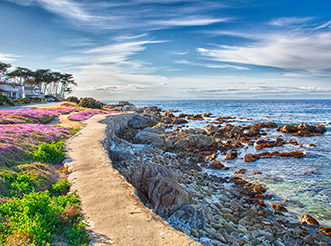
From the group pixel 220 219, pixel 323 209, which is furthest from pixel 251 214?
pixel 323 209

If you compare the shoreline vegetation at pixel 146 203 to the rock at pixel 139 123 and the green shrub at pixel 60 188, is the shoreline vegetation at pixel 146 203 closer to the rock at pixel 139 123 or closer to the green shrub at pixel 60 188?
the green shrub at pixel 60 188

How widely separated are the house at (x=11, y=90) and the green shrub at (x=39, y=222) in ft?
223

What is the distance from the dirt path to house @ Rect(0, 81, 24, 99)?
6632 centimetres

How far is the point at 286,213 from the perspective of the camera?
10.1 metres

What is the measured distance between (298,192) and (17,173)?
13104 mm

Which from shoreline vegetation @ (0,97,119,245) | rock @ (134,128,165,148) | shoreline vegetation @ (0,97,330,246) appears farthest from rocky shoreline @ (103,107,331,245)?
rock @ (134,128,165,148)

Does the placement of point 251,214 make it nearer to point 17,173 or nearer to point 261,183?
point 261,183

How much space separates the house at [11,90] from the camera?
61.0 meters

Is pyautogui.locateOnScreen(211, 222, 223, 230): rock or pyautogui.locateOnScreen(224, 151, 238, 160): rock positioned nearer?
pyautogui.locateOnScreen(211, 222, 223, 230): rock

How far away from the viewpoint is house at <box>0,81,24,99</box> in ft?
200

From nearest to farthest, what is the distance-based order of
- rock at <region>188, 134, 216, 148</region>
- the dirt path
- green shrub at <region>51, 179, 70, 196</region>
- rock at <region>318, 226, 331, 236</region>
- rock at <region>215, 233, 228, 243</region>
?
the dirt path < green shrub at <region>51, 179, 70, 196</region> < rock at <region>215, 233, 228, 243</region> < rock at <region>318, 226, 331, 236</region> < rock at <region>188, 134, 216, 148</region>

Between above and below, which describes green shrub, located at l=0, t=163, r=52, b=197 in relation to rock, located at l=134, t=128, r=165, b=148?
above

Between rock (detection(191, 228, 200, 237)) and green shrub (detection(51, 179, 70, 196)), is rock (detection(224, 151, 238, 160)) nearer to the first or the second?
rock (detection(191, 228, 200, 237))

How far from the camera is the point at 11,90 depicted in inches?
2562
